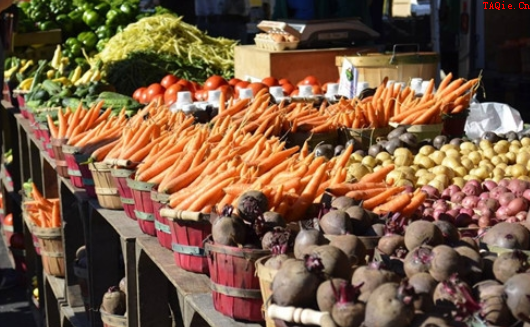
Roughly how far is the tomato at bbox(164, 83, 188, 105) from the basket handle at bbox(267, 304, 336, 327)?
3.33 meters

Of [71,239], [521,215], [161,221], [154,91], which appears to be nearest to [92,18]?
[154,91]

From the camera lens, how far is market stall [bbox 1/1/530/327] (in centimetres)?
184

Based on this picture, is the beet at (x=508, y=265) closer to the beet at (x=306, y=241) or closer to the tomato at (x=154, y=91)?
the beet at (x=306, y=241)

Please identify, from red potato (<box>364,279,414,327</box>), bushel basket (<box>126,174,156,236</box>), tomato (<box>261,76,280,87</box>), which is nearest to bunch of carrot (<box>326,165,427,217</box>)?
bushel basket (<box>126,174,156,236</box>)

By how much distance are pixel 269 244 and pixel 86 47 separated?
6.76 m

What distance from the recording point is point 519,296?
1.73 metres

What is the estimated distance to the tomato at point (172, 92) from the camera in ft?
16.9

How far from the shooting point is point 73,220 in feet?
14.8

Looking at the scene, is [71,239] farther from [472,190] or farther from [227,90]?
[472,190]

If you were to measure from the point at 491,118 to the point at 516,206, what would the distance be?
96.6 inches

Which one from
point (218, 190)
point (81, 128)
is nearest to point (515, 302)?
point (218, 190)

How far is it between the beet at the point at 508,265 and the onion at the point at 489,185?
119 cm

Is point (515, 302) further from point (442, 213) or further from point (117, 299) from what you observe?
point (117, 299)

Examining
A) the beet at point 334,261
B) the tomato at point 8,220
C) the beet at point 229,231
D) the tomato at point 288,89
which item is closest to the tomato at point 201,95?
the tomato at point 288,89
